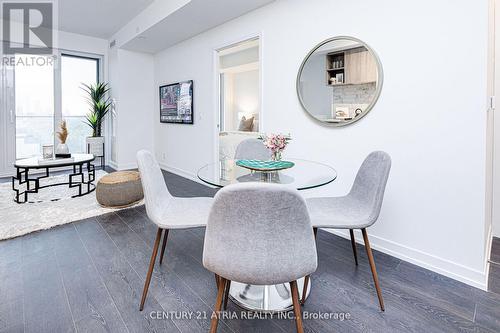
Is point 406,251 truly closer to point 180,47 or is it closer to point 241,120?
point 180,47

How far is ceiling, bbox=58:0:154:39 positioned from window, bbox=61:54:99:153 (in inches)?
25.6

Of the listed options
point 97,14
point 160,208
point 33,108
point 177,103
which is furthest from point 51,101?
point 160,208

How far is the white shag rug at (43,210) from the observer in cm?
284

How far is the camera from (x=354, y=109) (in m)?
2.58

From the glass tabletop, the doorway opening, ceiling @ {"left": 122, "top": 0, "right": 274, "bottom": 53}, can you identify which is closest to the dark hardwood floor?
the glass tabletop

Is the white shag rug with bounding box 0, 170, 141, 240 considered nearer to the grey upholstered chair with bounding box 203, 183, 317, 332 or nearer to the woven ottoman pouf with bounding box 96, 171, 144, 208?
the woven ottoman pouf with bounding box 96, 171, 144, 208

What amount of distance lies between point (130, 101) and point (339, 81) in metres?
4.66

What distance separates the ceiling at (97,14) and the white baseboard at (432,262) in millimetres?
4391

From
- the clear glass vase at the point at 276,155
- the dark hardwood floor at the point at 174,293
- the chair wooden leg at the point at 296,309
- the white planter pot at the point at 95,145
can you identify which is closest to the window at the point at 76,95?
the white planter pot at the point at 95,145

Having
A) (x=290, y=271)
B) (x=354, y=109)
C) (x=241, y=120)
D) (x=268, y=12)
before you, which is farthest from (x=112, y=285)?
(x=241, y=120)

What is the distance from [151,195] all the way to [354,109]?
75.3 inches

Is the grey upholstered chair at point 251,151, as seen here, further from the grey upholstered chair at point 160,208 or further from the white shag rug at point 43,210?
the white shag rug at point 43,210

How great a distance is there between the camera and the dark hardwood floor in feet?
5.02

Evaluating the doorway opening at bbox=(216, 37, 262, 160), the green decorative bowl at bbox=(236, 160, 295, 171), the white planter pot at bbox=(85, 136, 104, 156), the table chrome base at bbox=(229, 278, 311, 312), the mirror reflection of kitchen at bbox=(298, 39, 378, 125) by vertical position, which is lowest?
the table chrome base at bbox=(229, 278, 311, 312)
